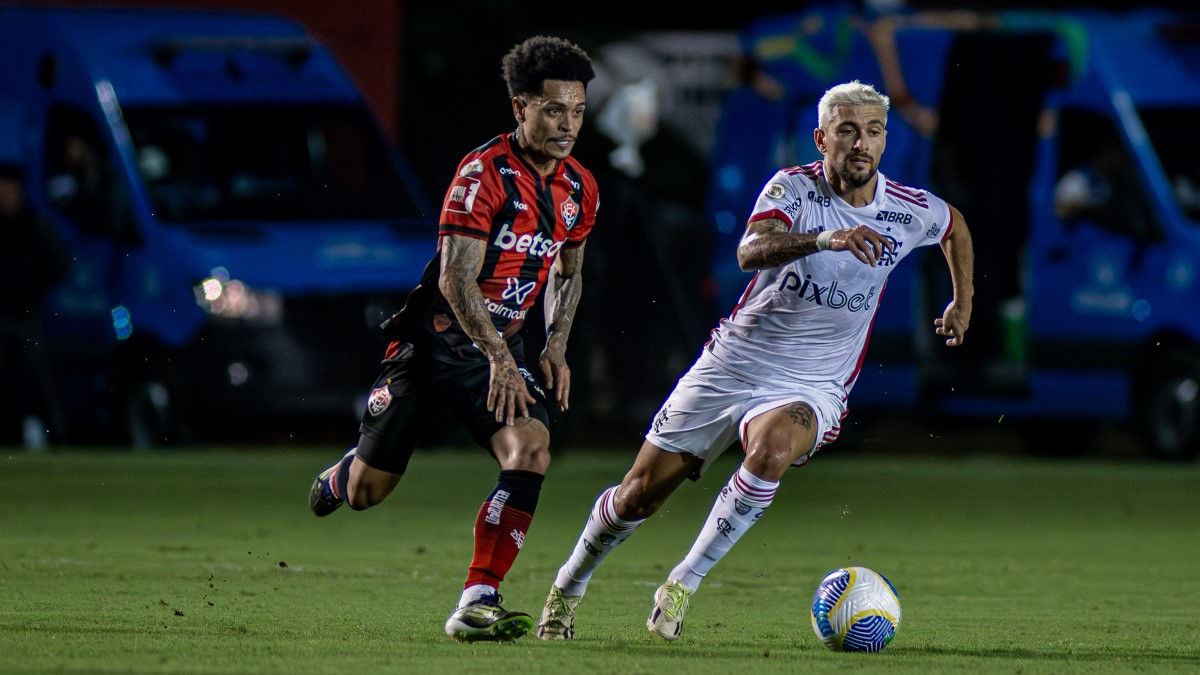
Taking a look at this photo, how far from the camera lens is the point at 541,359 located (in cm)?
845

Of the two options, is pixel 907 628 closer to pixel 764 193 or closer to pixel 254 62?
pixel 764 193

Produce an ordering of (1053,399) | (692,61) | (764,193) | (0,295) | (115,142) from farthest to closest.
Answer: (692,61) < (1053,399) < (0,295) < (115,142) < (764,193)

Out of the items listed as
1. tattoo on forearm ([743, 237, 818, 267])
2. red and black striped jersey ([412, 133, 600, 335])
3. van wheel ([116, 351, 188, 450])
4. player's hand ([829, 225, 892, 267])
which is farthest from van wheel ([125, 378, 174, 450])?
player's hand ([829, 225, 892, 267])

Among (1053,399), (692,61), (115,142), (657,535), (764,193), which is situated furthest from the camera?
(692,61)

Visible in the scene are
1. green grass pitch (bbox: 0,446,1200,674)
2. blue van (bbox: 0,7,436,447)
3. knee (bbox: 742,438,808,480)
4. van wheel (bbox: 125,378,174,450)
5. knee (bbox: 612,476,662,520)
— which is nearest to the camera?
green grass pitch (bbox: 0,446,1200,674)

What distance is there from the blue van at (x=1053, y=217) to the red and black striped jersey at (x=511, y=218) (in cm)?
911

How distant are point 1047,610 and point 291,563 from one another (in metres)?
3.57

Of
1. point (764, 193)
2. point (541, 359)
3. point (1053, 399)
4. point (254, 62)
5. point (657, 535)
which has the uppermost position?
point (764, 193)

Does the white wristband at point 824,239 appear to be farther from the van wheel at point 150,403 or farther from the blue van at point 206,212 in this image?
the van wheel at point 150,403

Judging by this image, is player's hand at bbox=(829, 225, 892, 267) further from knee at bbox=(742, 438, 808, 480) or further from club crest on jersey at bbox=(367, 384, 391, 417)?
club crest on jersey at bbox=(367, 384, 391, 417)

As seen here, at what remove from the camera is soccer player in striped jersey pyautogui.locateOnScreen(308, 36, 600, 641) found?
7.81 meters

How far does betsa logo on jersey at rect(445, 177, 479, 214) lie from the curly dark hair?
0.42m

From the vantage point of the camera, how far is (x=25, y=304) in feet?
52.6

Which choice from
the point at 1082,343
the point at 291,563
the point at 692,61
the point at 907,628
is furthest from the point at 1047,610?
the point at 692,61
